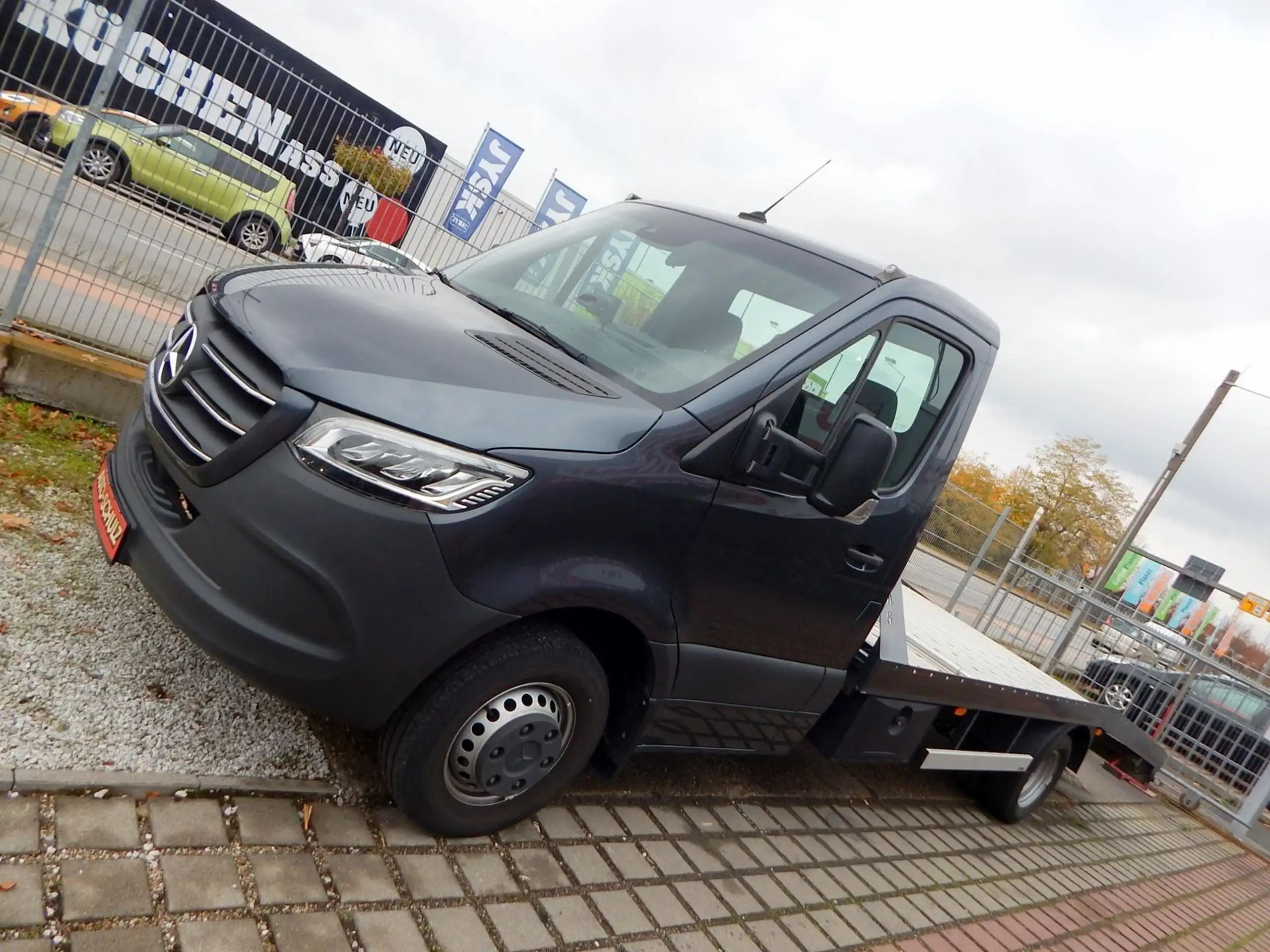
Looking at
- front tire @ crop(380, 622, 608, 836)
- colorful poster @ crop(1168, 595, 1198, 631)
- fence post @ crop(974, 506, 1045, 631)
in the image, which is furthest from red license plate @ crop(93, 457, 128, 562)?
colorful poster @ crop(1168, 595, 1198, 631)

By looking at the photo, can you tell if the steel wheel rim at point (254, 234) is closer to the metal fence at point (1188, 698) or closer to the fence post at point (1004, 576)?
the metal fence at point (1188, 698)

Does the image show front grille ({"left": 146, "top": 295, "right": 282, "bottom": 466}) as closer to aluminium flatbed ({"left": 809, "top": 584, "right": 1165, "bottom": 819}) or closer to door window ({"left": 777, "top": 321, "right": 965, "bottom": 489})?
door window ({"left": 777, "top": 321, "right": 965, "bottom": 489})

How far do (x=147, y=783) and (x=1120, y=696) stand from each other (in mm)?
10583

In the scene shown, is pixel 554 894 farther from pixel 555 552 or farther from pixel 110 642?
pixel 110 642

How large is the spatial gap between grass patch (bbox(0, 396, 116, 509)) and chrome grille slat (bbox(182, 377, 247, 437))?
181 cm

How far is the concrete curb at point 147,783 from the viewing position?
2.44 m

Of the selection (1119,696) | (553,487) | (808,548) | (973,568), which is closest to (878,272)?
(808,548)

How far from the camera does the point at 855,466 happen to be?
10.1 feet

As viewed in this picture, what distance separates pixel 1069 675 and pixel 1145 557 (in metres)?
3.72

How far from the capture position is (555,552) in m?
2.78

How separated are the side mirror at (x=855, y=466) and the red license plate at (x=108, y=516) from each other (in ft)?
7.44

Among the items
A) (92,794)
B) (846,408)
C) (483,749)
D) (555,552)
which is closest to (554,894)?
(483,749)

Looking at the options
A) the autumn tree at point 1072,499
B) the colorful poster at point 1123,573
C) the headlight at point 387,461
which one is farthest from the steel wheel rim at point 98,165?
the autumn tree at point 1072,499

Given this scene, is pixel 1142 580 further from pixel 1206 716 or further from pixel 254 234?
pixel 254 234
